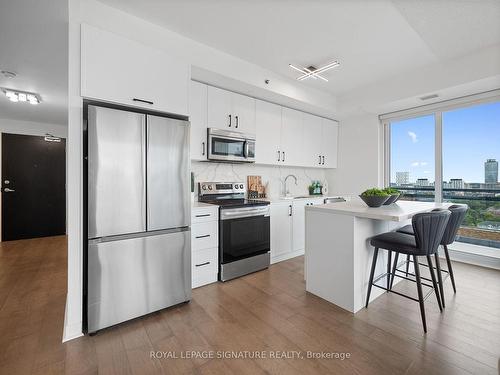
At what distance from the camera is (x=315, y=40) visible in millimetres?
2545

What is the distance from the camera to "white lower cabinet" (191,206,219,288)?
8.50ft

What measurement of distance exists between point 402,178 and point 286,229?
231cm

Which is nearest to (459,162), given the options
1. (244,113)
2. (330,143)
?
(330,143)

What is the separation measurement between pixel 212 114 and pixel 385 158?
3216 mm

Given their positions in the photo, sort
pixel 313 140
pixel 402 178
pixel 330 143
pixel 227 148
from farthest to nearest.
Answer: pixel 330 143, pixel 313 140, pixel 402 178, pixel 227 148

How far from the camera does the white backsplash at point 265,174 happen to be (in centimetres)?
331

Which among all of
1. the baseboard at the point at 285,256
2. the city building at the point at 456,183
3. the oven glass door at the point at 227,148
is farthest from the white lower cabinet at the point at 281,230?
the city building at the point at 456,183

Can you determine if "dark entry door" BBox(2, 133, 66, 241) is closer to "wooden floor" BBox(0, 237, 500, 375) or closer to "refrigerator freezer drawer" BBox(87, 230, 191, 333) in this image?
"wooden floor" BBox(0, 237, 500, 375)

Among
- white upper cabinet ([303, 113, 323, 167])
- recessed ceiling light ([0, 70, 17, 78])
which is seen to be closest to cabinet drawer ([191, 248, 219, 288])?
white upper cabinet ([303, 113, 323, 167])

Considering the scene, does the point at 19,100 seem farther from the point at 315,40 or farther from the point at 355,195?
the point at 355,195

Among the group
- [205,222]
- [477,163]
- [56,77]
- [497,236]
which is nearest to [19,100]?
[56,77]

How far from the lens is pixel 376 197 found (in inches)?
87.7

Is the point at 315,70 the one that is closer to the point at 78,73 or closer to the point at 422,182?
the point at 78,73

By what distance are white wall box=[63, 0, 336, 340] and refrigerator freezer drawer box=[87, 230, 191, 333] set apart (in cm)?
13
